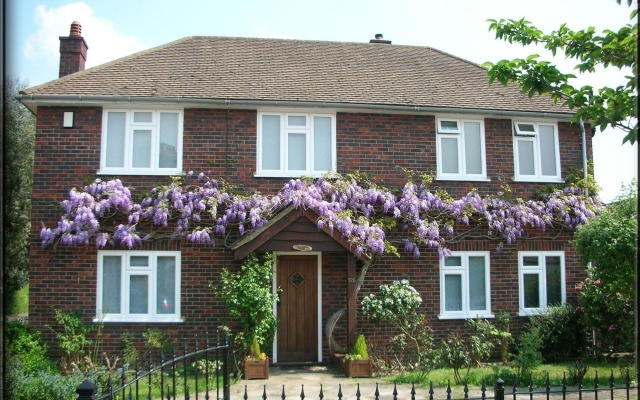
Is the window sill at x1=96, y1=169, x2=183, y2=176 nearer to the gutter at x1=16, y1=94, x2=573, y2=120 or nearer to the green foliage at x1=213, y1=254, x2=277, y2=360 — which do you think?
the gutter at x1=16, y1=94, x2=573, y2=120

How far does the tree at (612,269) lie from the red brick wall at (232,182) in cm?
135

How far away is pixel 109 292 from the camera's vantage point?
500 inches

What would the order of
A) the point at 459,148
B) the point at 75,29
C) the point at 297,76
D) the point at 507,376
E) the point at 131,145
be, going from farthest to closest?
1. the point at 75,29
2. the point at 297,76
3. the point at 459,148
4. the point at 131,145
5. the point at 507,376

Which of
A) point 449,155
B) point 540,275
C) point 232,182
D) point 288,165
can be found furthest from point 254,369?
point 540,275

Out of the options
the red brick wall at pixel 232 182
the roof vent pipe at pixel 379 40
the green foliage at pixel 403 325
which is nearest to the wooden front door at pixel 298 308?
the red brick wall at pixel 232 182

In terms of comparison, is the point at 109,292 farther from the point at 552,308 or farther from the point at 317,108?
the point at 552,308

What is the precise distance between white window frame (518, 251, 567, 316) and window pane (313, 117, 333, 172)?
4.83 metres

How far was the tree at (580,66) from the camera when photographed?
5.84m

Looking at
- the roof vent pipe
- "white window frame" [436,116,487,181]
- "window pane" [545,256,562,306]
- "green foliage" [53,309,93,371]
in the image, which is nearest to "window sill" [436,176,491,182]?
"white window frame" [436,116,487,181]

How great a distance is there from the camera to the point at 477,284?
13.7 m

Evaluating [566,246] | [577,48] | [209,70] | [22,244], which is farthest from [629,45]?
[22,244]

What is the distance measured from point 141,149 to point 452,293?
7.46 metres

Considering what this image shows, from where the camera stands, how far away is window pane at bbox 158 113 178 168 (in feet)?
42.9

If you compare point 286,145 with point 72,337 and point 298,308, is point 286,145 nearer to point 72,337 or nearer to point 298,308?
point 298,308
